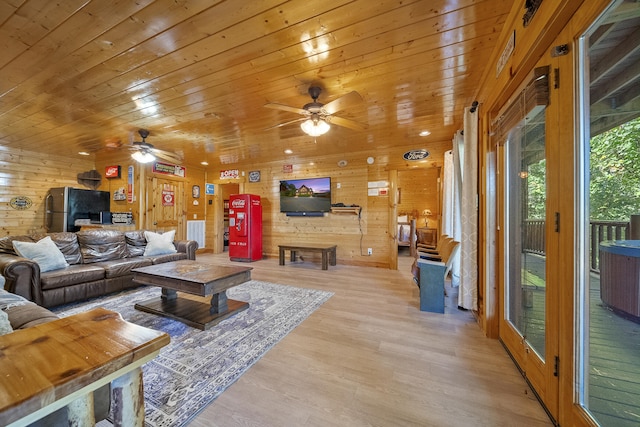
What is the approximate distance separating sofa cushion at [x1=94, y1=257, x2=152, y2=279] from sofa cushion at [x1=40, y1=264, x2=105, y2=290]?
0.06m

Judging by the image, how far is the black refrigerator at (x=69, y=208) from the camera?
199 inches

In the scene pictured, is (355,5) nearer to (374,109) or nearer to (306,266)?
(374,109)

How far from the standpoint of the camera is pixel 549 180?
52.1 inches

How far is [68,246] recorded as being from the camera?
3271 millimetres

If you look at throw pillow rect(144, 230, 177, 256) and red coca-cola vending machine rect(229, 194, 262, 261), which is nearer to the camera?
throw pillow rect(144, 230, 177, 256)

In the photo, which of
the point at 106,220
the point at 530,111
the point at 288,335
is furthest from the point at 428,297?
the point at 106,220

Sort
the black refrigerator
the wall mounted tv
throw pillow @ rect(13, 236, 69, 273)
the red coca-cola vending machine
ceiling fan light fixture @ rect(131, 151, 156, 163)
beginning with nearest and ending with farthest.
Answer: throw pillow @ rect(13, 236, 69, 273) → ceiling fan light fixture @ rect(131, 151, 156, 163) → the black refrigerator → the wall mounted tv → the red coca-cola vending machine

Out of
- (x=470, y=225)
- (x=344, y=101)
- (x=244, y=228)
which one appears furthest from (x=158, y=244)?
(x=470, y=225)

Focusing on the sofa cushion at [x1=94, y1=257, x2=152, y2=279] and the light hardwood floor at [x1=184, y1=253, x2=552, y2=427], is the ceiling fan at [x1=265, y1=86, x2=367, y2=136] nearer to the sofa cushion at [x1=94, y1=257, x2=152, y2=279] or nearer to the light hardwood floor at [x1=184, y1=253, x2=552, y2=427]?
the light hardwood floor at [x1=184, y1=253, x2=552, y2=427]

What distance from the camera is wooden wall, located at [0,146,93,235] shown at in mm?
4816

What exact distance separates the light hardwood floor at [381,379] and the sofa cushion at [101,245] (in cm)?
318

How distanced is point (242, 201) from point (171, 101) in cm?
301

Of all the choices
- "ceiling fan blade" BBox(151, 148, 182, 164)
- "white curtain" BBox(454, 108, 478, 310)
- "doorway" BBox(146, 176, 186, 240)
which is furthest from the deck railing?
"doorway" BBox(146, 176, 186, 240)

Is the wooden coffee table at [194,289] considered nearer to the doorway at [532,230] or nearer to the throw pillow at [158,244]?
the throw pillow at [158,244]
